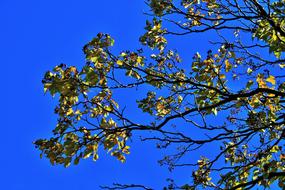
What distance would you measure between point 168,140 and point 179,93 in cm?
170

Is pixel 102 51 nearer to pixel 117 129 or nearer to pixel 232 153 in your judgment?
pixel 117 129

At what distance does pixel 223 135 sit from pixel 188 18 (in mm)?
3723

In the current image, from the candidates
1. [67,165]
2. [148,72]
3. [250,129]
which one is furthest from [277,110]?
[67,165]

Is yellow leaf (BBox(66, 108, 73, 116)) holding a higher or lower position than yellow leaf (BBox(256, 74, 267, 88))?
lower

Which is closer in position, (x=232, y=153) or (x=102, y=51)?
(x=102, y=51)

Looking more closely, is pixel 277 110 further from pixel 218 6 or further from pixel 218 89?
pixel 218 6

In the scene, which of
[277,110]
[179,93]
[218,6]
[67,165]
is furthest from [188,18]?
[67,165]

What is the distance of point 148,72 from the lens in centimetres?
1097

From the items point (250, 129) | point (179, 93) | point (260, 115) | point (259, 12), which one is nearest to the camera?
point (260, 115)

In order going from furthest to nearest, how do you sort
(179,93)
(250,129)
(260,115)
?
(179,93) → (250,129) → (260,115)

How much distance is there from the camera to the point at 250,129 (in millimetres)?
10039

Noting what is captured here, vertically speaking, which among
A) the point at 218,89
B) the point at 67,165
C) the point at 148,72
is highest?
the point at 148,72

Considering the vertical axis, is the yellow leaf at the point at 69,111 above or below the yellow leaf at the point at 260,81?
below

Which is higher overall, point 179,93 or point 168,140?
point 179,93
